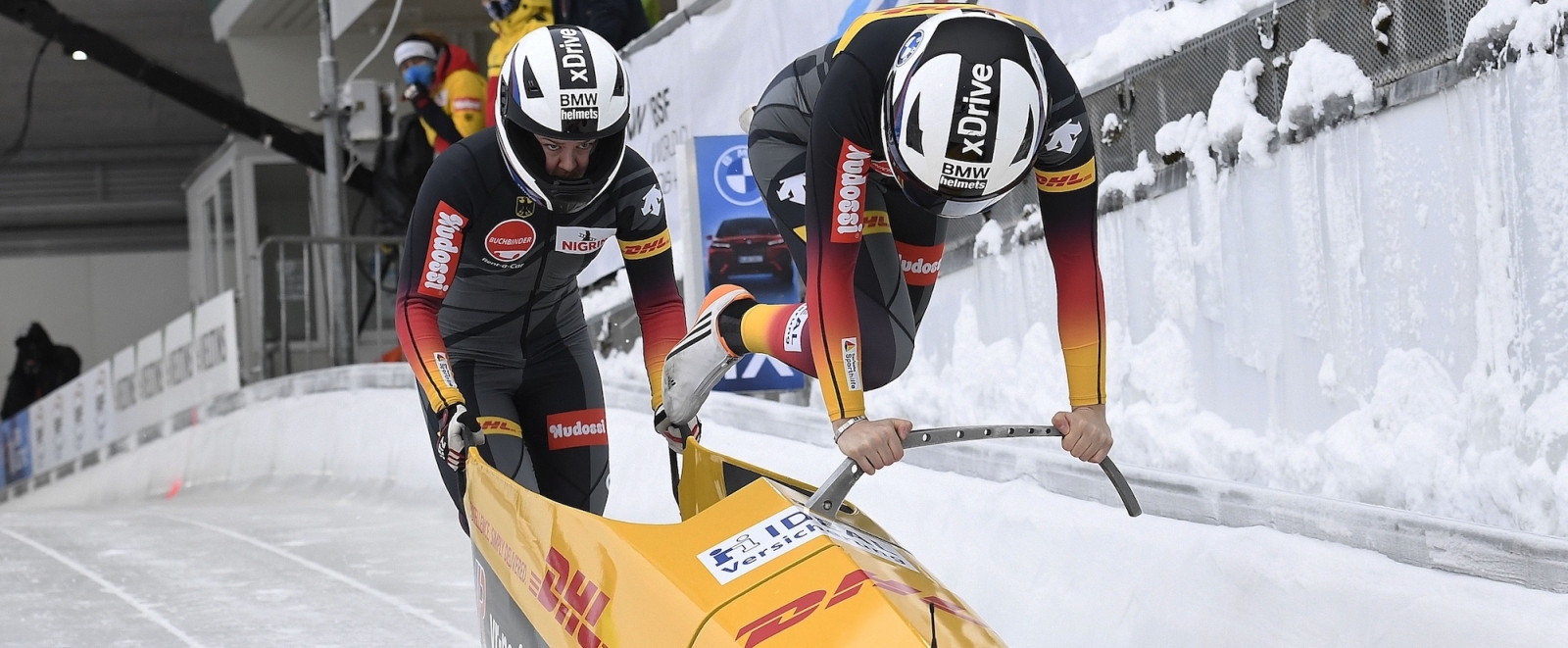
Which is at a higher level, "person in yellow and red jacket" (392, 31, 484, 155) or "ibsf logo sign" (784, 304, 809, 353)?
"person in yellow and red jacket" (392, 31, 484, 155)

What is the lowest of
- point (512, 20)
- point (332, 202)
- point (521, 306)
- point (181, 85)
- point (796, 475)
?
point (796, 475)

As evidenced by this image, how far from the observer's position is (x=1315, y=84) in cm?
330

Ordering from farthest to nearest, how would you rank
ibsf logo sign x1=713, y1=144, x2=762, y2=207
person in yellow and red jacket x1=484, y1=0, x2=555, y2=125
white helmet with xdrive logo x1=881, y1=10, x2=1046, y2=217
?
1. person in yellow and red jacket x1=484, y1=0, x2=555, y2=125
2. ibsf logo sign x1=713, y1=144, x2=762, y2=207
3. white helmet with xdrive logo x1=881, y1=10, x2=1046, y2=217

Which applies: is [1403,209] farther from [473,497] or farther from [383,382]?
[383,382]

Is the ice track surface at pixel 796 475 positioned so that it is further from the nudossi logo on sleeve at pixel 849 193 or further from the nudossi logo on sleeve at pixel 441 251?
the nudossi logo on sleeve at pixel 441 251

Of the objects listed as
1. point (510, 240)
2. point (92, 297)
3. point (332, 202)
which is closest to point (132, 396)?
point (332, 202)

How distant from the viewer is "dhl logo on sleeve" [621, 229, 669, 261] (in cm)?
295

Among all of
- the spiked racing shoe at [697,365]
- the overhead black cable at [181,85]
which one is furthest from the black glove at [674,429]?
the overhead black cable at [181,85]

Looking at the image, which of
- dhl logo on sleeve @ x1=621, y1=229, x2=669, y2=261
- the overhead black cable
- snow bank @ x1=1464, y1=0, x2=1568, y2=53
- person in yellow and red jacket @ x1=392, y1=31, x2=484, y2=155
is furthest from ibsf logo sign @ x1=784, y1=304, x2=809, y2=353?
the overhead black cable

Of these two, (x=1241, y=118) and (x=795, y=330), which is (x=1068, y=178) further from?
(x=1241, y=118)

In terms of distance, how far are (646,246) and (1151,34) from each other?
1.66 m

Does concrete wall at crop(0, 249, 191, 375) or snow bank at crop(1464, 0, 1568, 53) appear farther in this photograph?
concrete wall at crop(0, 249, 191, 375)

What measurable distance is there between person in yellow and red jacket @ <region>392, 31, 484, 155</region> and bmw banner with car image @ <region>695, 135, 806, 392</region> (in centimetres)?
367

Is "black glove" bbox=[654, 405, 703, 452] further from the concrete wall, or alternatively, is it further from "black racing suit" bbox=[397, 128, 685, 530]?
the concrete wall
